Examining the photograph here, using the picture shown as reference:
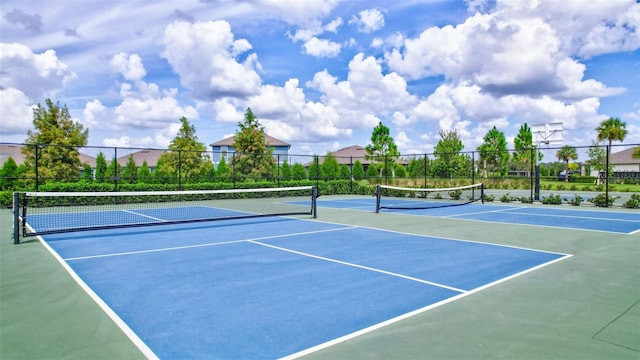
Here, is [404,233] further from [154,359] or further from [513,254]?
[154,359]

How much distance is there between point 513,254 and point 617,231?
4.95 meters

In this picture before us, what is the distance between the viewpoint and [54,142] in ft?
77.5

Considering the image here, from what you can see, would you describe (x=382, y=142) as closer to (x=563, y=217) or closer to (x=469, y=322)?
(x=563, y=217)

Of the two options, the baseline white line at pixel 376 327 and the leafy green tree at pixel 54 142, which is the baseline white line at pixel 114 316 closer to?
→ the baseline white line at pixel 376 327

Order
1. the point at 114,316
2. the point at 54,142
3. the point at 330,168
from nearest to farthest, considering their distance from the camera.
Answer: the point at 114,316, the point at 54,142, the point at 330,168

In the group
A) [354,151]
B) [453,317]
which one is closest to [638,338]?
[453,317]

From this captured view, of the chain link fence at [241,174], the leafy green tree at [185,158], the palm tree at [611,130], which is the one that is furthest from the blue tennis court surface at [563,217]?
the palm tree at [611,130]

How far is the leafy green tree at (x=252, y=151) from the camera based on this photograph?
29.1 meters

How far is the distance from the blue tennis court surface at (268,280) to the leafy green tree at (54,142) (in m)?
14.5

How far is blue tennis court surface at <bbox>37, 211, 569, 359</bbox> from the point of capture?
4016 mm

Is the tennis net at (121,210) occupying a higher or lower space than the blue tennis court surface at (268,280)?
higher

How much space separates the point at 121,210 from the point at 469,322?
15.6 metres

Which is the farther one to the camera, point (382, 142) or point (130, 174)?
point (382, 142)

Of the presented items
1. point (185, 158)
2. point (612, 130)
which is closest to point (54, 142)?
point (185, 158)
